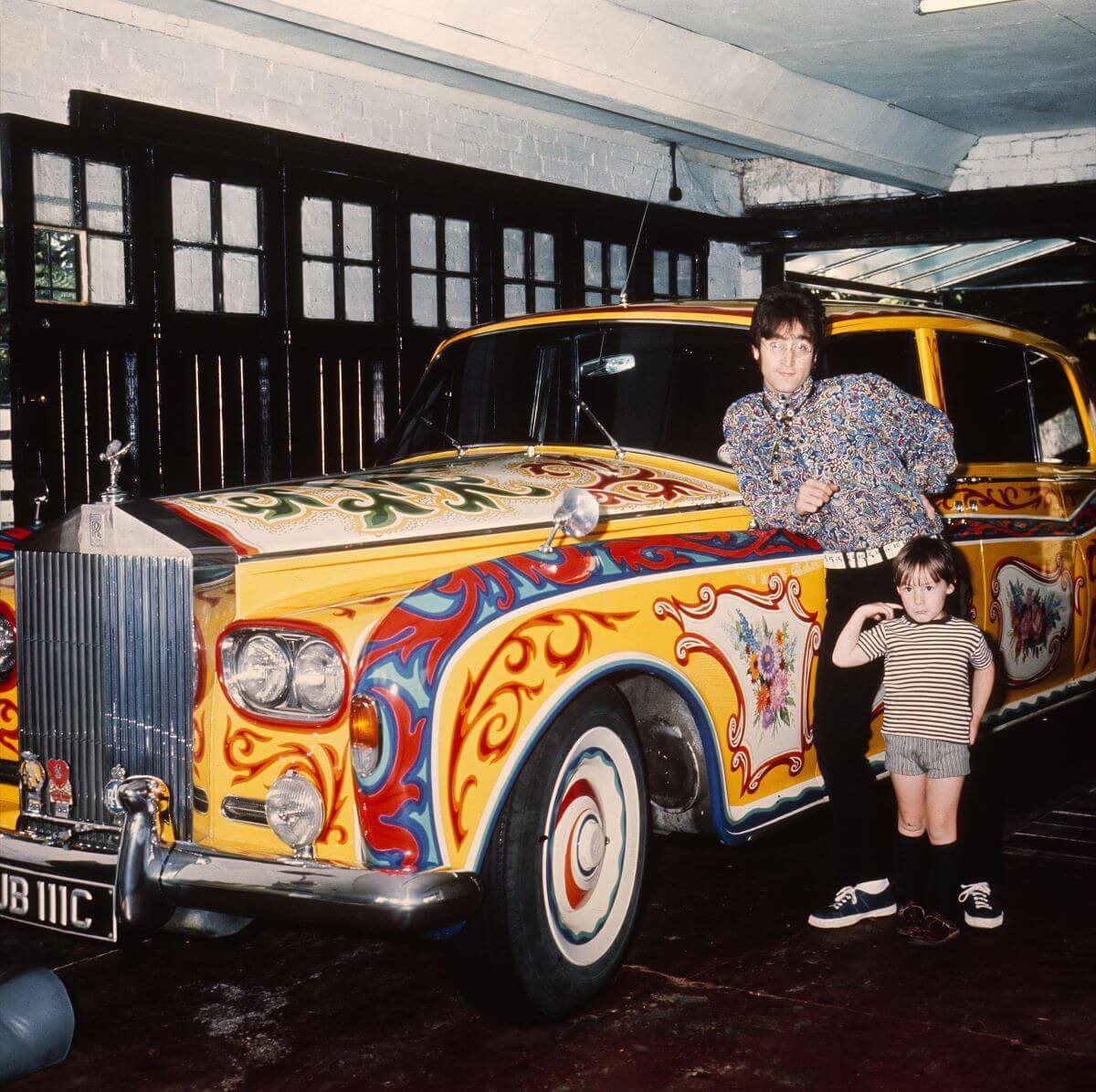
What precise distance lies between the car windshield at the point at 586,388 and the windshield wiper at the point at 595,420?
0.04ft

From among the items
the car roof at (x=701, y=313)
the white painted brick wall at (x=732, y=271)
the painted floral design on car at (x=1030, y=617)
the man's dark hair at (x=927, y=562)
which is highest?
the white painted brick wall at (x=732, y=271)

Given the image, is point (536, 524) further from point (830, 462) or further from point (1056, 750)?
point (1056, 750)

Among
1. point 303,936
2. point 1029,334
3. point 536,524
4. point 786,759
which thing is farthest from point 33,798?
point 1029,334

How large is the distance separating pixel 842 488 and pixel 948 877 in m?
1.09

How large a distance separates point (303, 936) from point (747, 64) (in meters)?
6.48

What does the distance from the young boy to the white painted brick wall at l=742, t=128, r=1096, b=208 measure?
7658mm

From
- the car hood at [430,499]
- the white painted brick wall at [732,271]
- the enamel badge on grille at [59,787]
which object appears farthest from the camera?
the white painted brick wall at [732,271]

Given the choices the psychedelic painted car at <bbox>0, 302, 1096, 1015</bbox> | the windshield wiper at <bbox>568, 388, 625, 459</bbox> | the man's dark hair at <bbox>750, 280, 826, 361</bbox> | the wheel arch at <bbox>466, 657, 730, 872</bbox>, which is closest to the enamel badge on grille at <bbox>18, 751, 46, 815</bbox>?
the psychedelic painted car at <bbox>0, 302, 1096, 1015</bbox>

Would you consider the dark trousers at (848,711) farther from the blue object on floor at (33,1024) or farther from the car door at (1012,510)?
the blue object on floor at (33,1024)

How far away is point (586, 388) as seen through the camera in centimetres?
464

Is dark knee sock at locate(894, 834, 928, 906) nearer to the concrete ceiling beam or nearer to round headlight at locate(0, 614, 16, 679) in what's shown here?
round headlight at locate(0, 614, 16, 679)

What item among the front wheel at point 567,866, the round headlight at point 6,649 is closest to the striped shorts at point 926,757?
the front wheel at point 567,866

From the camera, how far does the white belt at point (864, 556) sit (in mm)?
3797

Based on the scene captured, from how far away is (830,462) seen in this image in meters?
3.77
